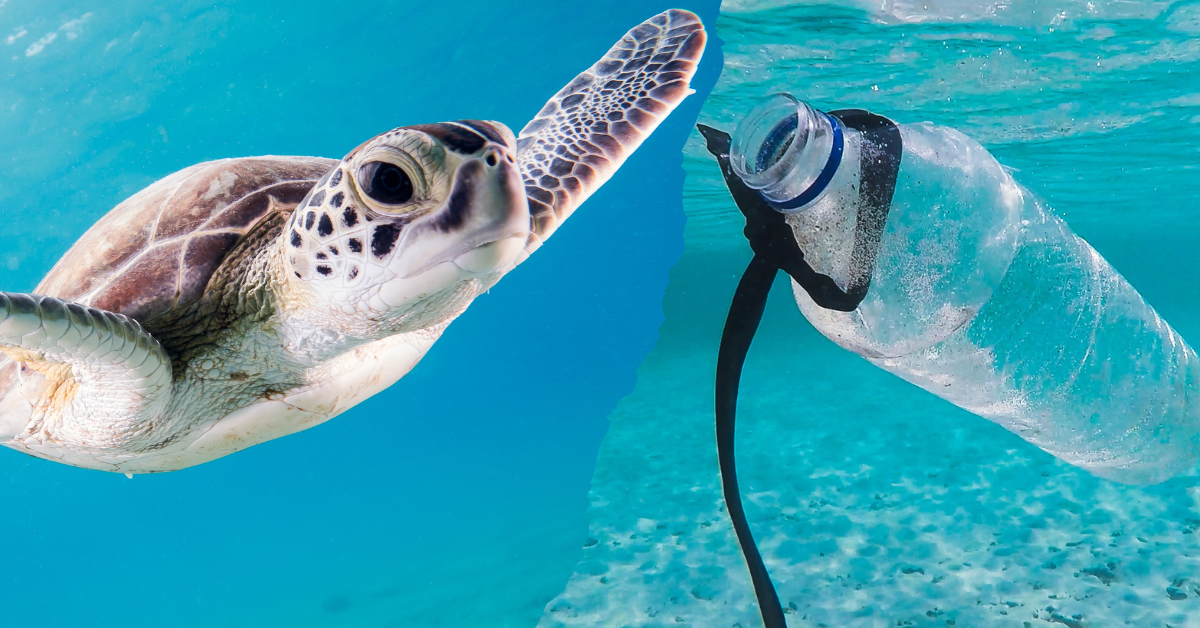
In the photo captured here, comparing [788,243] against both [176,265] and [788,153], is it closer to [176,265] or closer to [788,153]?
[788,153]

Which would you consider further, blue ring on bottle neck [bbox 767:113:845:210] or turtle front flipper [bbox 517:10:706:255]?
turtle front flipper [bbox 517:10:706:255]

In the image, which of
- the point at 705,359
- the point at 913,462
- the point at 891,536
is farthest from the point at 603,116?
the point at 705,359

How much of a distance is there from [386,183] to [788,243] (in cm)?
82

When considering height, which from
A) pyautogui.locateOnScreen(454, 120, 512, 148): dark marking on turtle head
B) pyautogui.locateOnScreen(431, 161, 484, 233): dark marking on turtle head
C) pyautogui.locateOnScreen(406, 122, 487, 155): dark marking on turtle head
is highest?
pyautogui.locateOnScreen(454, 120, 512, 148): dark marking on turtle head

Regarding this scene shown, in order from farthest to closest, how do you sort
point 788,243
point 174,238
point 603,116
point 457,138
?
point 603,116
point 174,238
point 788,243
point 457,138

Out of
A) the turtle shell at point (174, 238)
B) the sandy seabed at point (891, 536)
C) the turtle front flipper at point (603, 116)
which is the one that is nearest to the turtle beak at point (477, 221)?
the turtle front flipper at point (603, 116)

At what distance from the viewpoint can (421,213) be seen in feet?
3.91

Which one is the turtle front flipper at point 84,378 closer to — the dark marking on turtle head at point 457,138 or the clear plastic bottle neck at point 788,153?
the dark marking on turtle head at point 457,138

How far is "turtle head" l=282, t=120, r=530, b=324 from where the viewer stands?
3.78 ft

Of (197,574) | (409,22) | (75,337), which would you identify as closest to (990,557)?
(75,337)

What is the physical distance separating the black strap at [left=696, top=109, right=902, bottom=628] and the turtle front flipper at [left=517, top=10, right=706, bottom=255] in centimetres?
90

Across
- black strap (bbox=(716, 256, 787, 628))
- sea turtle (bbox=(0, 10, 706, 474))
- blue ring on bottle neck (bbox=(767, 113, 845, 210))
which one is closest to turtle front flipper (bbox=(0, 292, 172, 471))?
sea turtle (bbox=(0, 10, 706, 474))

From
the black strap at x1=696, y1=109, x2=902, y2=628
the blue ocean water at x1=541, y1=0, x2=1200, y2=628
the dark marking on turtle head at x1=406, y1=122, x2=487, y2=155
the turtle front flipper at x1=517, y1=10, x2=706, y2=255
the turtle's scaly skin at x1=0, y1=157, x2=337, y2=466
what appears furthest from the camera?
the blue ocean water at x1=541, y1=0, x2=1200, y2=628

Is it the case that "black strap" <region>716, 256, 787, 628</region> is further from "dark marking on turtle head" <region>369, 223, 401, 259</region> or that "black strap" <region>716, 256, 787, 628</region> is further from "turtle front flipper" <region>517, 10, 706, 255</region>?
"turtle front flipper" <region>517, 10, 706, 255</region>
